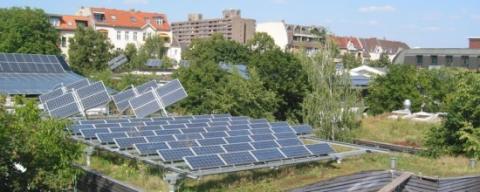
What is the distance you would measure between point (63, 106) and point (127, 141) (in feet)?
20.0

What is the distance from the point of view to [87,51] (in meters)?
60.7

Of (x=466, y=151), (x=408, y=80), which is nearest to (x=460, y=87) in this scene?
(x=466, y=151)

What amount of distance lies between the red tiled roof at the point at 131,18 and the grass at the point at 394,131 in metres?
64.5

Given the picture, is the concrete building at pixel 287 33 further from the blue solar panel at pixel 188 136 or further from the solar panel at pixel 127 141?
the solar panel at pixel 127 141

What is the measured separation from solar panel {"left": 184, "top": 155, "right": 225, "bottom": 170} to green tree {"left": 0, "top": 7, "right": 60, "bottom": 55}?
45.4m

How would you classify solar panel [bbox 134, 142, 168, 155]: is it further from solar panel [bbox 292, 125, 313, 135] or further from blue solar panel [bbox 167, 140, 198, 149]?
solar panel [bbox 292, 125, 313, 135]

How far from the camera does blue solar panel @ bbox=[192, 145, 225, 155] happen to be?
15164 mm

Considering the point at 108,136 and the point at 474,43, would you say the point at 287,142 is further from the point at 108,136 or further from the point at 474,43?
the point at 474,43

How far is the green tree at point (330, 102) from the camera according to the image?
28.7 metres

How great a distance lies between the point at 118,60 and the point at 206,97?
37413 millimetres

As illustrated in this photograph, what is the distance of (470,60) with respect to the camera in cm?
6216

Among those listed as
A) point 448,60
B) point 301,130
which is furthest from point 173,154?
point 448,60

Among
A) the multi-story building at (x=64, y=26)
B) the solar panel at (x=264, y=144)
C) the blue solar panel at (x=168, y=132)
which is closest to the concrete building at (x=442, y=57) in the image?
the solar panel at (x=264, y=144)

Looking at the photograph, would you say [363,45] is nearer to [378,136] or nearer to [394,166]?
[378,136]
